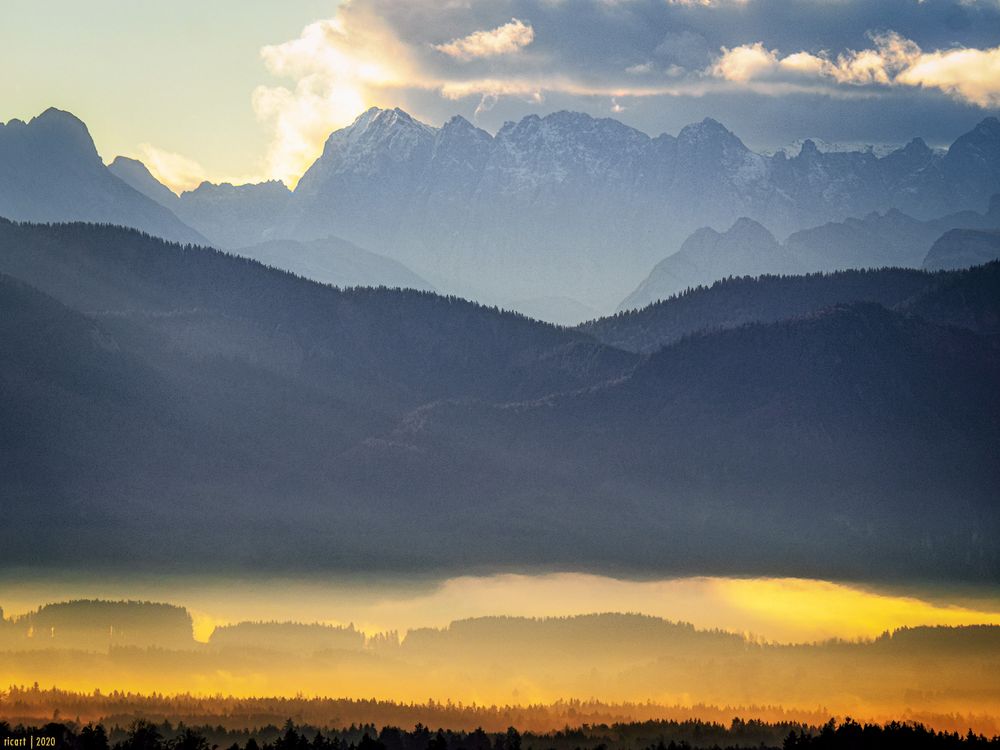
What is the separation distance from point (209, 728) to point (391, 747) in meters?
18.2

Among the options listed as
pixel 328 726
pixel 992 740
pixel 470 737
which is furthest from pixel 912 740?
pixel 328 726

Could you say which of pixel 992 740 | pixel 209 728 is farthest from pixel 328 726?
pixel 992 740

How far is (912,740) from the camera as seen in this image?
18550 centimetres

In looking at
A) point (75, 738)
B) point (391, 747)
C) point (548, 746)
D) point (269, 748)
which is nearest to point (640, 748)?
point (548, 746)

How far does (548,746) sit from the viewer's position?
180625mm

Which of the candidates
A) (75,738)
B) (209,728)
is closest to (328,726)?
(209,728)

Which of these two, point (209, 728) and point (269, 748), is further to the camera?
point (209, 728)

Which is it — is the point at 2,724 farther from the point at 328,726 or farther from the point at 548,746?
the point at 548,746

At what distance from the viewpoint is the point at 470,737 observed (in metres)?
182

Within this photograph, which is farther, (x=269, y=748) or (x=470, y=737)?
(x=470, y=737)

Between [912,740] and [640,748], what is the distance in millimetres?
26127

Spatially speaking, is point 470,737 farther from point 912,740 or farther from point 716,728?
point 912,740

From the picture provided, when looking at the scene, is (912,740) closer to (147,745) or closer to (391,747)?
(391,747)

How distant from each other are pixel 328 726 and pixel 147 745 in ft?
73.6
